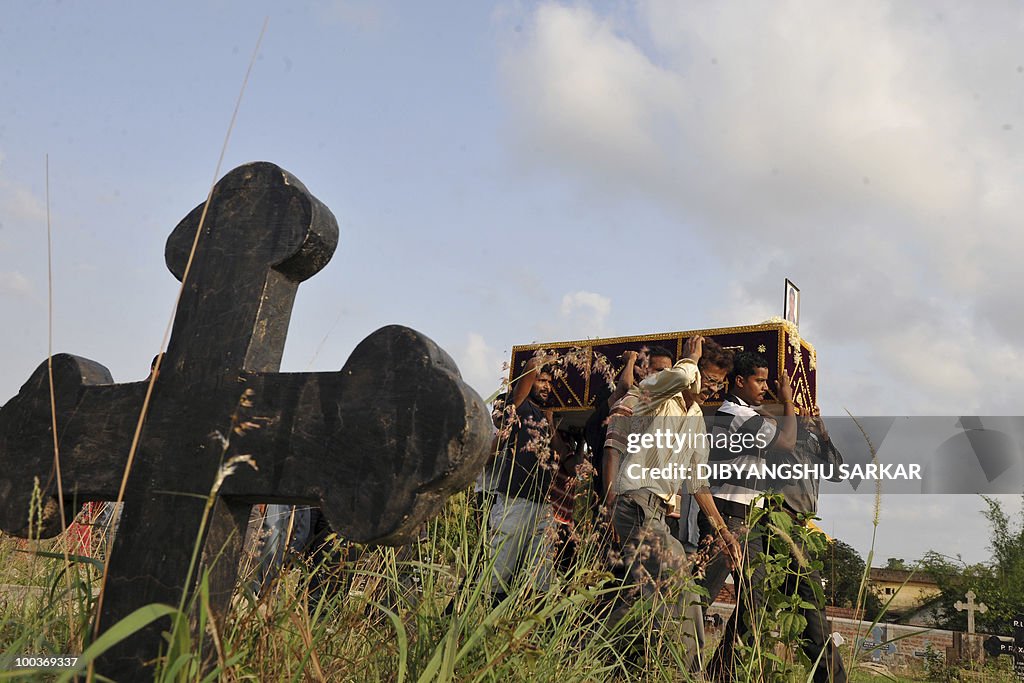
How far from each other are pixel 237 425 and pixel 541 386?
2.55m

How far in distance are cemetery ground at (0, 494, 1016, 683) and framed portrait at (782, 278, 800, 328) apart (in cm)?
924

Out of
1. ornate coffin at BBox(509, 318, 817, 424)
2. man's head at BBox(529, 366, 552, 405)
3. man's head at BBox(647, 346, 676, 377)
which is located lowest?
man's head at BBox(529, 366, 552, 405)

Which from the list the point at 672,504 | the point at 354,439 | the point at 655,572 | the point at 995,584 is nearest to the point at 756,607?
the point at 655,572

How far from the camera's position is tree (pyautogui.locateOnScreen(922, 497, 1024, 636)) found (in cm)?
2059

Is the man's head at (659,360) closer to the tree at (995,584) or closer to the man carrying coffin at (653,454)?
the man carrying coffin at (653,454)

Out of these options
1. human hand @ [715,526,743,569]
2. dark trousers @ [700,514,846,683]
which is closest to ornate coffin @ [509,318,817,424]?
dark trousers @ [700,514,846,683]

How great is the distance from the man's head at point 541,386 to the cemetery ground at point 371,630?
3.72 ft


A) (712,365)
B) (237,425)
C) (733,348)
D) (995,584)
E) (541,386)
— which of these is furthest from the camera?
(995,584)

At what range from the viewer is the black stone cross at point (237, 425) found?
1472 mm

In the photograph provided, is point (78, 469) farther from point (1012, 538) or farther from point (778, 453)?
point (1012, 538)

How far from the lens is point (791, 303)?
11844 mm

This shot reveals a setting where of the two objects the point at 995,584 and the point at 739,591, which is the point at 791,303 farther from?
the point at 995,584

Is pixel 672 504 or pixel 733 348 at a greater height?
pixel 733 348

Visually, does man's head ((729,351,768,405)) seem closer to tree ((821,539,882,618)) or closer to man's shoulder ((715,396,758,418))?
man's shoulder ((715,396,758,418))
